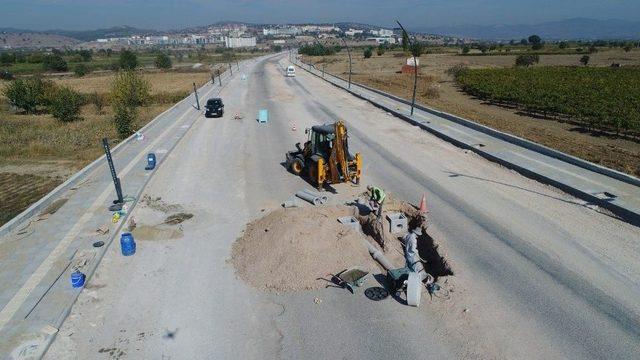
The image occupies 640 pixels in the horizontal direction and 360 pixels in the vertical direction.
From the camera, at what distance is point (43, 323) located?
8883 mm

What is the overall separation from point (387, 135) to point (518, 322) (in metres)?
18.2

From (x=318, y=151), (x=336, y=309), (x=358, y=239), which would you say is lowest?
(x=336, y=309)

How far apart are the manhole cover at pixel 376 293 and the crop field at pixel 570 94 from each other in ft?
77.2

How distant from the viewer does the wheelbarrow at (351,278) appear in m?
10.1

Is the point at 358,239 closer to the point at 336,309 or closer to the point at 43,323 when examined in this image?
the point at 336,309

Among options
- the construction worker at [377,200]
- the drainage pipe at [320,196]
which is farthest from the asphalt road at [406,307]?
the construction worker at [377,200]

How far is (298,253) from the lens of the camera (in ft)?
35.8

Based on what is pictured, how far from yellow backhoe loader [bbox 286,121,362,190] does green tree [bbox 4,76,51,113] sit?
3620cm

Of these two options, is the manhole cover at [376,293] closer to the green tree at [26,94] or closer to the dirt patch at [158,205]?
the dirt patch at [158,205]

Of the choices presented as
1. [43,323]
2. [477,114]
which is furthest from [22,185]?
[477,114]

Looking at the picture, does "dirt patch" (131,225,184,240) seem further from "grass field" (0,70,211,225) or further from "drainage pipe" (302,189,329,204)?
"grass field" (0,70,211,225)

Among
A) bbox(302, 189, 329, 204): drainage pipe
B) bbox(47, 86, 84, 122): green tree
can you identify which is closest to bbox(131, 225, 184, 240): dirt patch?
bbox(302, 189, 329, 204): drainage pipe

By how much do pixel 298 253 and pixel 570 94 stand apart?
3698 cm

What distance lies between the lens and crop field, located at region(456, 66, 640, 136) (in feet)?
91.4
